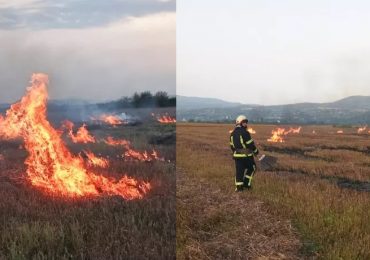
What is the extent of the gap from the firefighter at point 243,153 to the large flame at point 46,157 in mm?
2739

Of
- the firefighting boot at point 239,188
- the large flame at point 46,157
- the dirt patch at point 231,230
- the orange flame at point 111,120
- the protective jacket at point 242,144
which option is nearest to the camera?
the dirt patch at point 231,230

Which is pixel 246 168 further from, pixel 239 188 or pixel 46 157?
pixel 46 157

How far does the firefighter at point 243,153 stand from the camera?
1182cm

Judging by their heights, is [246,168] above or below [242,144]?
below

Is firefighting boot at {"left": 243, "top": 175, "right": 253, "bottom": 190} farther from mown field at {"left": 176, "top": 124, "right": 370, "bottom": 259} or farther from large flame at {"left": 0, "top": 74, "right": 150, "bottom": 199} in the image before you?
large flame at {"left": 0, "top": 74, "right": 150, "bottom": 199}

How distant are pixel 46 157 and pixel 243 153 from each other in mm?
4721

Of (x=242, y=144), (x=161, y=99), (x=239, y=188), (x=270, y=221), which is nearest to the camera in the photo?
(x=270, y=221)

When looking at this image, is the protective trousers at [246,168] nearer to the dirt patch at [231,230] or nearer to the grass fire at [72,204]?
the dirt patch at [231,230]

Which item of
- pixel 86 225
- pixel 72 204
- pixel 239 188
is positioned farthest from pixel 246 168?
pixel 86 225

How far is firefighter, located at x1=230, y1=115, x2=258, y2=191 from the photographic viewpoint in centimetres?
1182

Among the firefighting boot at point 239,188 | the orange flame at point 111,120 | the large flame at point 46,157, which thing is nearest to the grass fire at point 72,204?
the large flame at point 46,157

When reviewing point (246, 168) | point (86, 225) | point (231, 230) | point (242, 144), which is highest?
point (242, 144)

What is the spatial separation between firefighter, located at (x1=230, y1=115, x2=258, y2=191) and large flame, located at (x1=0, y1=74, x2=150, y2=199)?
2739 millimetres

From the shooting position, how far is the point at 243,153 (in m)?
12.0
